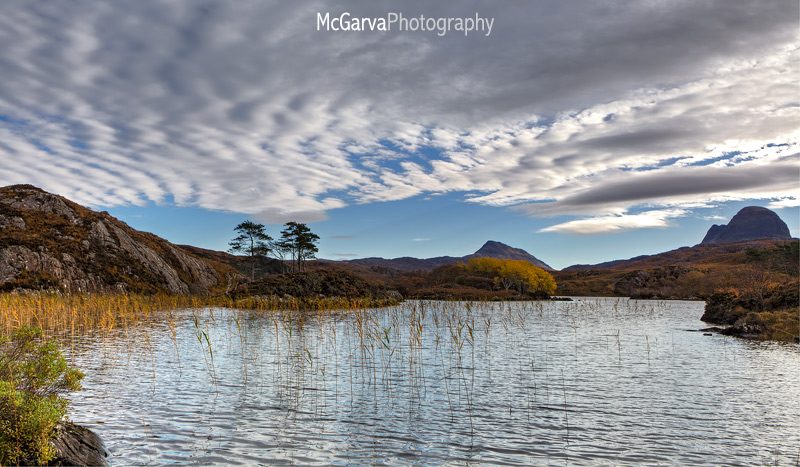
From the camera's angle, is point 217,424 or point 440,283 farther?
point 440,283

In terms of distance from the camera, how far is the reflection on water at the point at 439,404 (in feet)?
31.6

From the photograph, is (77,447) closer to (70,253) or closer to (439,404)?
(439,404)

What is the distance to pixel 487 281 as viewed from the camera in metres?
130

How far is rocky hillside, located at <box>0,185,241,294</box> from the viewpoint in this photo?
51781mm

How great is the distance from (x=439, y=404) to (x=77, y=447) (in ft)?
30.3

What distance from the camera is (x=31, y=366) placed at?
8.34m

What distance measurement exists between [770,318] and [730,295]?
635 inches

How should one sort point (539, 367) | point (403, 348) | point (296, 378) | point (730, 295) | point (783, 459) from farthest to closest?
1. point (730, 295)
2. point (403, 348)
3. point (539, 367)
4. point (296, 378)
5. point (783, 459)

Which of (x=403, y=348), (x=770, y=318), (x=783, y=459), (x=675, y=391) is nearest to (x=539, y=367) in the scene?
(x=675, y=391)

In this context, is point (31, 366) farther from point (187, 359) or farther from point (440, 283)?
point (440, 283)

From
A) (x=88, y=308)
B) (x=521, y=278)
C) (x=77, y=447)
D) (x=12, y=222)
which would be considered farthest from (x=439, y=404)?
(x=521, y=278)

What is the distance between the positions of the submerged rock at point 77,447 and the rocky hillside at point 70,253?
53474 millimetres

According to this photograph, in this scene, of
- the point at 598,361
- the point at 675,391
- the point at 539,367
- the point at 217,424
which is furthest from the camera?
the point at 598,361

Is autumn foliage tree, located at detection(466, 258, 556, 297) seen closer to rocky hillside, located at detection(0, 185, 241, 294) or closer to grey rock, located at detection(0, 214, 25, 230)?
rocky hillside, located at detection(0, 185, 241, 294)
